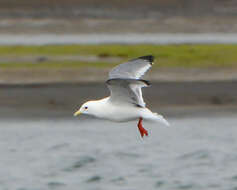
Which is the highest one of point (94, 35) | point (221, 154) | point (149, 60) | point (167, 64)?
point (94, 35)

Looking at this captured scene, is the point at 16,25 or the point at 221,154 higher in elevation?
the point at 16,25

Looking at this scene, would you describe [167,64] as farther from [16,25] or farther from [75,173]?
[16,25]

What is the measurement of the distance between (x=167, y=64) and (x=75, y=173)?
9.98m

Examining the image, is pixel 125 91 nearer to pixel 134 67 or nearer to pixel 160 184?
pixel 134 67

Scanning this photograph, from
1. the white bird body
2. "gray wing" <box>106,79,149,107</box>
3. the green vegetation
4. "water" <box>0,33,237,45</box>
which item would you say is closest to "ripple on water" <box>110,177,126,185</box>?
the white bird body

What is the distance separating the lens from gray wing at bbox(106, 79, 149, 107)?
15914mm

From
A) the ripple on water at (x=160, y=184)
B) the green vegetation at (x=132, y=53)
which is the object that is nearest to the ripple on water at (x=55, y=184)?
the ripple on water at (x=160, y=184)

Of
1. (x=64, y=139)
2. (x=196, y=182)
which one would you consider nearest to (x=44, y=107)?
(x=64, y=139)

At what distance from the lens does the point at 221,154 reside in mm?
23969

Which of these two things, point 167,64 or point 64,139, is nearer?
point 64,139

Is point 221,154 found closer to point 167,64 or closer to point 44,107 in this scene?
point 44,107

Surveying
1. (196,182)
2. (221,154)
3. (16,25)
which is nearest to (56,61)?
(221,154)

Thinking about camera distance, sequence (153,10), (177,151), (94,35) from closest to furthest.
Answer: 1. (177,151)
2. (94,35)
3. (153,10)

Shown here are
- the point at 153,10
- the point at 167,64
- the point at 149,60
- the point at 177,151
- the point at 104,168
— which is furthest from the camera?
the point at 153,10
